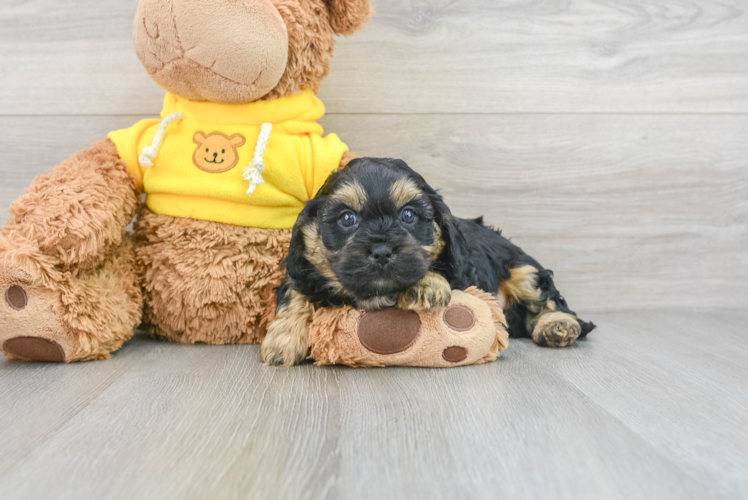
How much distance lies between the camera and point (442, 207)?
1808 millimetres

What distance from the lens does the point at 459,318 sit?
5.73 feet

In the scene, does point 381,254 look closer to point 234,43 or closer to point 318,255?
point 318,255

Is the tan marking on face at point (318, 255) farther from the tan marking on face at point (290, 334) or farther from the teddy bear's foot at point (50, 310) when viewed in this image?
the teddy bear's foot at point (50, 310)

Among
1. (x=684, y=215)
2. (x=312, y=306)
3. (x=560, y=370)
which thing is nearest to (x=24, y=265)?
(x=312, y=306)

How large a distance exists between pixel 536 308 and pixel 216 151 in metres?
1.39

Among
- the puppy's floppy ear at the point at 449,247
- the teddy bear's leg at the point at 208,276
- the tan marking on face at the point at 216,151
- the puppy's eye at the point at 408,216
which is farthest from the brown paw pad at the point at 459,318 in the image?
the tan marking on face at the point at 216,151

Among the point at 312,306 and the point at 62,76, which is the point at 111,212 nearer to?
the point at 312,306

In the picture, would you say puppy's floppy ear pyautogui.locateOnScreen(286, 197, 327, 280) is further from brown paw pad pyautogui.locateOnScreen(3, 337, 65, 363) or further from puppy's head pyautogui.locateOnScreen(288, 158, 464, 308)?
brown paw pad pyautogui.locateOnScreen(3, 337, 65, 363)

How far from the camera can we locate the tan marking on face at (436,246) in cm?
176

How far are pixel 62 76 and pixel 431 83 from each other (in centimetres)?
168

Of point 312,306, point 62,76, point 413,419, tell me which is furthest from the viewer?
point 62,76

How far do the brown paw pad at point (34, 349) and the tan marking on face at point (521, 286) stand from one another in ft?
5.37

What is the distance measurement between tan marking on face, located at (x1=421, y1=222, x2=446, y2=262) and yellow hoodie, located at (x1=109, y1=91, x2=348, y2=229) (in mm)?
479

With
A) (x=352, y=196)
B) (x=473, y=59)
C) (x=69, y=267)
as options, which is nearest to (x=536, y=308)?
(x=352, y=196)
